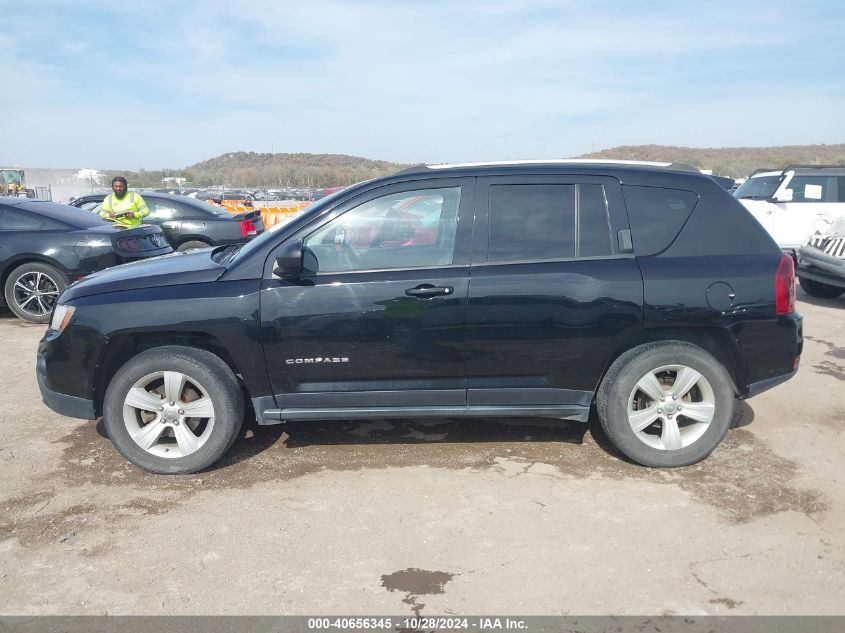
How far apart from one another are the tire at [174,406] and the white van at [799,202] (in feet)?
33.8

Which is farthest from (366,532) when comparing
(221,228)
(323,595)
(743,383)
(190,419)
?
(221,228)

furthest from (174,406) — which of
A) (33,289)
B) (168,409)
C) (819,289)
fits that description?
(819,289)

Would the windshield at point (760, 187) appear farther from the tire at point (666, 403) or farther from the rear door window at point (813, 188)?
the tire at point (666, 403)

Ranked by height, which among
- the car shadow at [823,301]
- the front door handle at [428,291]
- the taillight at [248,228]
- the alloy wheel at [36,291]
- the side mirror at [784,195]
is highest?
the side mirror at [784,195]

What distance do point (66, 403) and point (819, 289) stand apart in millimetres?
9398

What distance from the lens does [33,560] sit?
11.1 ft

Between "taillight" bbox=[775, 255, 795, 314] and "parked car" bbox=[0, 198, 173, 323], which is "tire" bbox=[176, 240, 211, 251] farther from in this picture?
"taillight" bbox=[775, 255, 795, 314]

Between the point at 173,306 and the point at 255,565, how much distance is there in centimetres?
160

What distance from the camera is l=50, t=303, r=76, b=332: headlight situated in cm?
427

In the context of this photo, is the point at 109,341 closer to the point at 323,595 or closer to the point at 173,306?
the point at 173,306

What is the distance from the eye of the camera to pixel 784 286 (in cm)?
418

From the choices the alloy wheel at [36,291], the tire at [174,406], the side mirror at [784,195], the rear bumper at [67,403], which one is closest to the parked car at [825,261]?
the side mirror at [784,195]

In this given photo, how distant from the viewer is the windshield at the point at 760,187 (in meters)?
12.4
